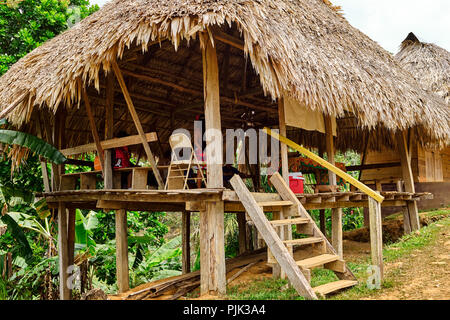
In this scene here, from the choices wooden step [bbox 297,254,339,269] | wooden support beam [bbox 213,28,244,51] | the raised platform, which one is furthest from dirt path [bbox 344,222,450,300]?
wooden support beam [bbox 213,28,244,51]

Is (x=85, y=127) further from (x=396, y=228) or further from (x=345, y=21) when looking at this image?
(x=396, y=228)

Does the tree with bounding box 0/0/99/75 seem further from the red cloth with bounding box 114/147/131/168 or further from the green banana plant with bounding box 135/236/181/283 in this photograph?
the green banana plant with bounding box 135/236/181/283

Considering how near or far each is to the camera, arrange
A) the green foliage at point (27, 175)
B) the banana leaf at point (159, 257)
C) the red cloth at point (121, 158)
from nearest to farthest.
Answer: the red cloth at point (121, 158) < the green foliage at point (27, 175) < the banana leaf at point (159, 257)

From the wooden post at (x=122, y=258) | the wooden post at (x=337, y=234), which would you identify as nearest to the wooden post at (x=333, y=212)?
the wooden post at (x=337, y=234)

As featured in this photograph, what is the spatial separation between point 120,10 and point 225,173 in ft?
9.69

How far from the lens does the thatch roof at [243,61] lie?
177 inches

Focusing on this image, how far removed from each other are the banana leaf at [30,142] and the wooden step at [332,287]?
3.62 metres

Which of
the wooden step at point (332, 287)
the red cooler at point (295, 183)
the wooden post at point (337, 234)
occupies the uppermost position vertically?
the red cooler at point (295, 183)

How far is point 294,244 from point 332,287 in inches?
22.7

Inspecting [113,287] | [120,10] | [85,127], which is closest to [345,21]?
[120,10]

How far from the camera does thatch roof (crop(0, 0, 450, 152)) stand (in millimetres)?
4504

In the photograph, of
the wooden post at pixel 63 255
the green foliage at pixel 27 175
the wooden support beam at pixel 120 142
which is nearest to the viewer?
the wooden support beam at pixel 120 142

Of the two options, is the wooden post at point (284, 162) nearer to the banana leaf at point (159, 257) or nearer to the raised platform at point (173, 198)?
the raised platform at point (173, 198)

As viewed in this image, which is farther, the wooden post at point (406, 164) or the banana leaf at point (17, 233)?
the wooden post at point (406, 164)
